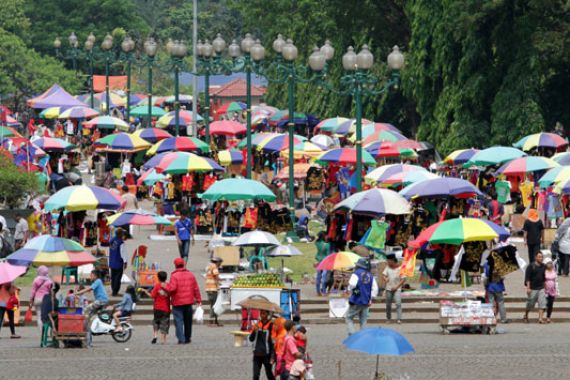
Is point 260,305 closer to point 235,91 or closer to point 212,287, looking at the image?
point 212,287

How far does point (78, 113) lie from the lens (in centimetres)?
7394

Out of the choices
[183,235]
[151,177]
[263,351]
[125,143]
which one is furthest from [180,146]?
[263,351]

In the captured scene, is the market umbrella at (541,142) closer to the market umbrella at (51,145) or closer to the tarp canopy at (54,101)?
the market umbrella at (51,145)

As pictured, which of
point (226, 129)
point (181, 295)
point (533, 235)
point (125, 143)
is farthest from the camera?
point (226, 129)

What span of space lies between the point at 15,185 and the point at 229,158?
945cm

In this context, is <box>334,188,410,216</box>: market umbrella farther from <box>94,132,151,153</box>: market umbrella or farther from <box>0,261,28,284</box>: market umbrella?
<box>94,132,151,153</box>: market umbrella

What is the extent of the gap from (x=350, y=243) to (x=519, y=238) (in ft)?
24.9

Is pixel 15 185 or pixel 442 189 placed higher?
pixel 15 185

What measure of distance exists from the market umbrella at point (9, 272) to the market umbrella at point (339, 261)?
17.2ft

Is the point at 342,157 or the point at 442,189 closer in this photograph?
the point at 442,189

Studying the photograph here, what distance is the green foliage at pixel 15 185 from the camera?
47844 mm

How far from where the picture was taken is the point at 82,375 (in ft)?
92.9

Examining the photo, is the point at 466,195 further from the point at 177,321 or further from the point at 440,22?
the point at 440,22

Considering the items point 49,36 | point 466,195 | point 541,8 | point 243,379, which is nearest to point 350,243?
point 466,195
